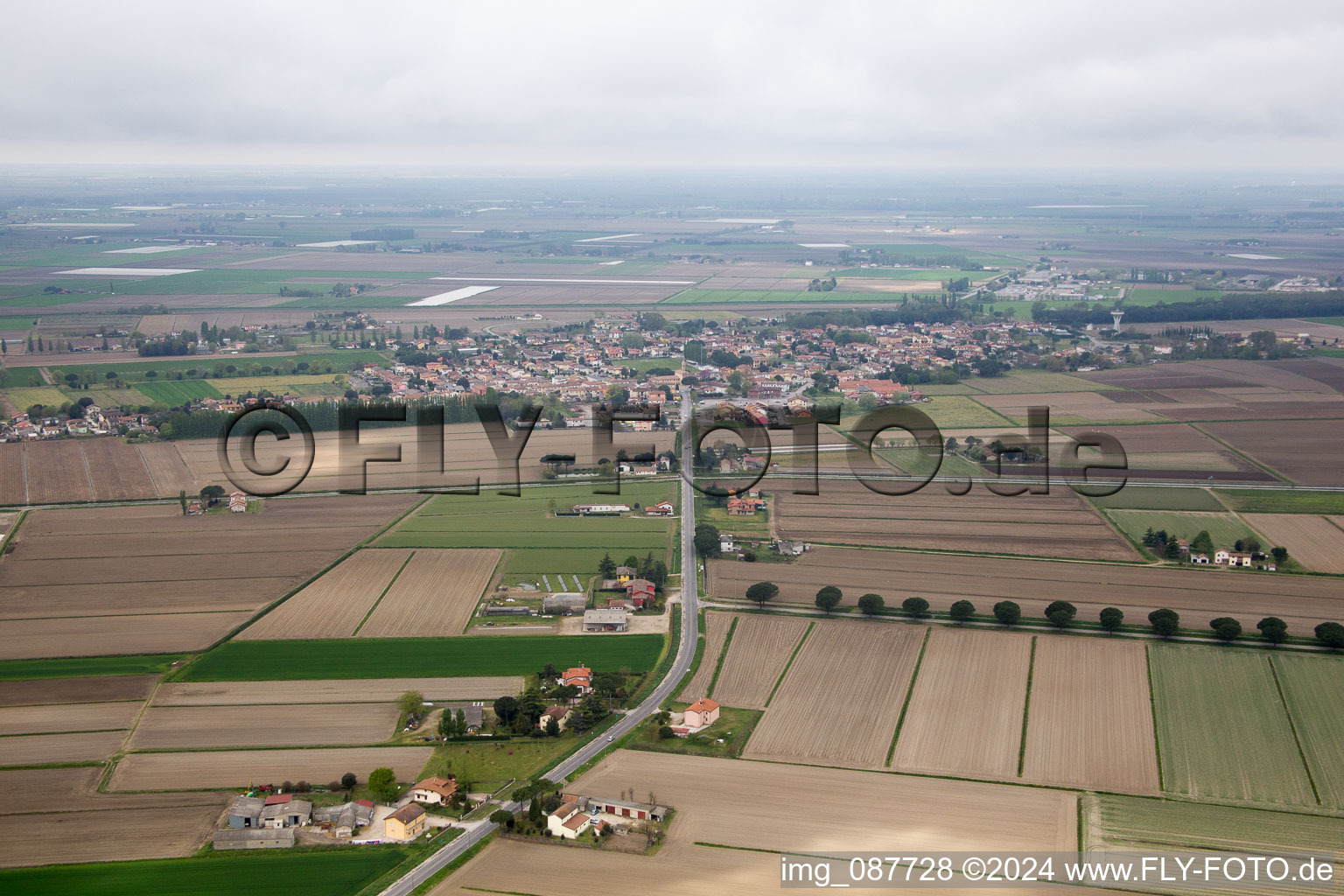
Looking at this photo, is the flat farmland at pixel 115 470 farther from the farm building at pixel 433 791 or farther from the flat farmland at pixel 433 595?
the farm building at pixel 433 791

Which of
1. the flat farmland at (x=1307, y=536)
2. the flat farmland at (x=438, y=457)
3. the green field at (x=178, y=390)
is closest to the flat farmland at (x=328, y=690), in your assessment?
the flat farmland at (x=438, y=457)

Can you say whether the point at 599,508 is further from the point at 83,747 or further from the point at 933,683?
the point at 83,747

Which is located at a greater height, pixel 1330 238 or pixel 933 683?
pixel 1330 238

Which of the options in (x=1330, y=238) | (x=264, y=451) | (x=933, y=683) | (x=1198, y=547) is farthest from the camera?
(x=1330, y=238)

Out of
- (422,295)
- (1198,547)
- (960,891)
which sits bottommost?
(960,891)

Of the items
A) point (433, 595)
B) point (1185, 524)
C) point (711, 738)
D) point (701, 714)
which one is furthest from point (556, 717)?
point (1185, 524)

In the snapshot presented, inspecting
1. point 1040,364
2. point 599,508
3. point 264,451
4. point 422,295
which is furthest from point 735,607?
point 422,295
